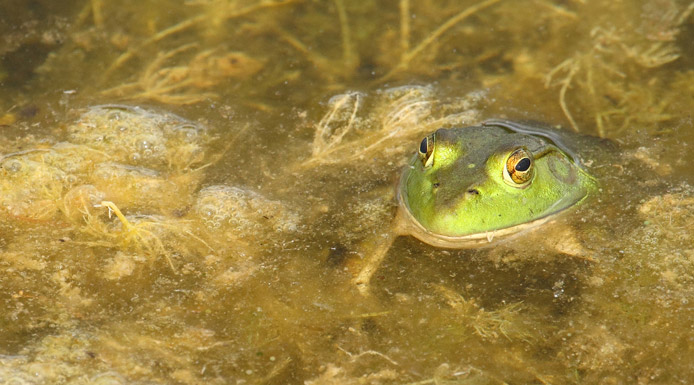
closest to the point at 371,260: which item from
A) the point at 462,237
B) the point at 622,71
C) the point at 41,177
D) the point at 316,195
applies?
the point at 462,237

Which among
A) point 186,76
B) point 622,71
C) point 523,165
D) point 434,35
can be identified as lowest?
point 622,71

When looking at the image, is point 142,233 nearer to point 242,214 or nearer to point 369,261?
point 242,214

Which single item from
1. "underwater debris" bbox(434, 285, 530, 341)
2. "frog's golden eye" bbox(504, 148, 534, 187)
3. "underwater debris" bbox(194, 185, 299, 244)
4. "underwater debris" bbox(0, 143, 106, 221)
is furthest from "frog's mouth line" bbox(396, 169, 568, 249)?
"underwater debris" bbox(0, 143, 106, 221)

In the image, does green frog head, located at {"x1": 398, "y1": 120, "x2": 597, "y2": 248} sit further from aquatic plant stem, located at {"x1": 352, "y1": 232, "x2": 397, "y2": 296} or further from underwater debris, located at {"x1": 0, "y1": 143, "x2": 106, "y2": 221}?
underwater debris, located at {"x1": 0, "y1": 143, "x2": 106, "y2": 221}

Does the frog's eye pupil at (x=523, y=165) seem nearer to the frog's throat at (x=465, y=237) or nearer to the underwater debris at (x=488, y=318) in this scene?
the frog's throat at (x=465, y=237)

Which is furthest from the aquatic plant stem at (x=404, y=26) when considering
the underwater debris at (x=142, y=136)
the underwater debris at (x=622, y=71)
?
the underwater debris at (x=142, y=136)

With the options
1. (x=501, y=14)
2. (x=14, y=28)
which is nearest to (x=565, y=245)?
(x=501, y=14)

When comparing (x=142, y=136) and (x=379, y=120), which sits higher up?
(x=142, y=136)
